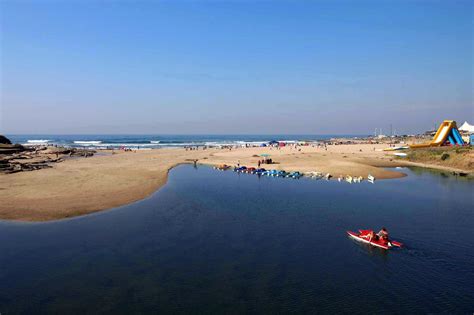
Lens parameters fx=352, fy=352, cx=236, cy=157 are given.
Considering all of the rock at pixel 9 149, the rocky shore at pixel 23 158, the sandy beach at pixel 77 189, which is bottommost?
the sandy beach at pixel 77 189

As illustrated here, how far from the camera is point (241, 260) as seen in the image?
69.2 feet

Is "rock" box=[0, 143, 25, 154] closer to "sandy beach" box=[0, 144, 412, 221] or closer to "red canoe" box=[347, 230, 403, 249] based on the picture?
"sandy beach" box=[0, 144, 412, 221]

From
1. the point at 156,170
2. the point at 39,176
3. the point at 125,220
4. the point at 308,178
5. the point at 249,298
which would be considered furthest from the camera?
the point at 156,170

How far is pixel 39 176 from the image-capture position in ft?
164

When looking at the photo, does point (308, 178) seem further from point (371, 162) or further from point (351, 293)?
point (351, 293)

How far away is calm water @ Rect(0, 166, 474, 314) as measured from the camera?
16.3 meters

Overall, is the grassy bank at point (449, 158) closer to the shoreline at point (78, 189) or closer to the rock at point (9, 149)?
the shoreline at point (78, 189)

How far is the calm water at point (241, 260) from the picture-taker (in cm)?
1633

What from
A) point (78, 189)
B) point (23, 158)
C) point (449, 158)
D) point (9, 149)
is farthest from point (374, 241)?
point (9, 149)

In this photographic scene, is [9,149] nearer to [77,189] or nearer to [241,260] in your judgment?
[77,189]

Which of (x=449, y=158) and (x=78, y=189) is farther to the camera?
(x=449, y=158)

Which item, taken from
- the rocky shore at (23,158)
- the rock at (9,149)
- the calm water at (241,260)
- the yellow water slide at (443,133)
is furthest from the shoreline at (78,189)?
the yellow water slide at (443,133)

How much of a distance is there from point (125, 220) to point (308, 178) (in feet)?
107

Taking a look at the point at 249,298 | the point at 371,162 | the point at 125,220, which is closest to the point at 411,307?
the point at 249,298
